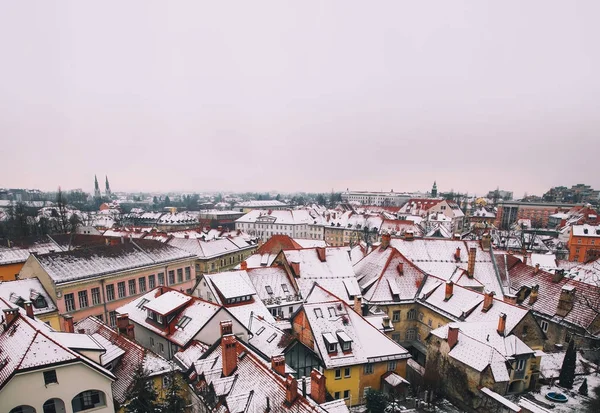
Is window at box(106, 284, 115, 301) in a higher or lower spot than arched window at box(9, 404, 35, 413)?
lower

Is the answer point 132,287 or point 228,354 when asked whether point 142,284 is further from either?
point 228,354

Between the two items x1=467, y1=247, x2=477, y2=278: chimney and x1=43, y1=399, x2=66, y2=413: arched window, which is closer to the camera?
x1=43, y1=399, x2=66, y2=413: arched window

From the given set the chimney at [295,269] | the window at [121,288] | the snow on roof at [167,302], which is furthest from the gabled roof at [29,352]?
the chimney at [295,269]

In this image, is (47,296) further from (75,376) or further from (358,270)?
(358,270)

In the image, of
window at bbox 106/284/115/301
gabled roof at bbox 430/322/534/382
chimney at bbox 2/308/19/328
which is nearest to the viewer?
chimney at bbox 2/308/19/328

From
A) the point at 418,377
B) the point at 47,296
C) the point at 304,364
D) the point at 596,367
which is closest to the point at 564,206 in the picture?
the point at 596,367

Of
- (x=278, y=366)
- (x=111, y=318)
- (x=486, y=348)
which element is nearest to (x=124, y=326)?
(x=278, y=366)

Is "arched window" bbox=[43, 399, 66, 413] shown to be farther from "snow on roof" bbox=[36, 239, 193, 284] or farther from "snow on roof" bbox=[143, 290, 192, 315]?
"snow on roof" bbox=[36, 239, 193, 284]

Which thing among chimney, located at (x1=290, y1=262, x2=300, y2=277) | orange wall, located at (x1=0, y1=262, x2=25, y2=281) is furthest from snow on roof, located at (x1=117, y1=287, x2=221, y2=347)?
orange wall, located at (x1=0, y1=262, x2=25, y2=281)
